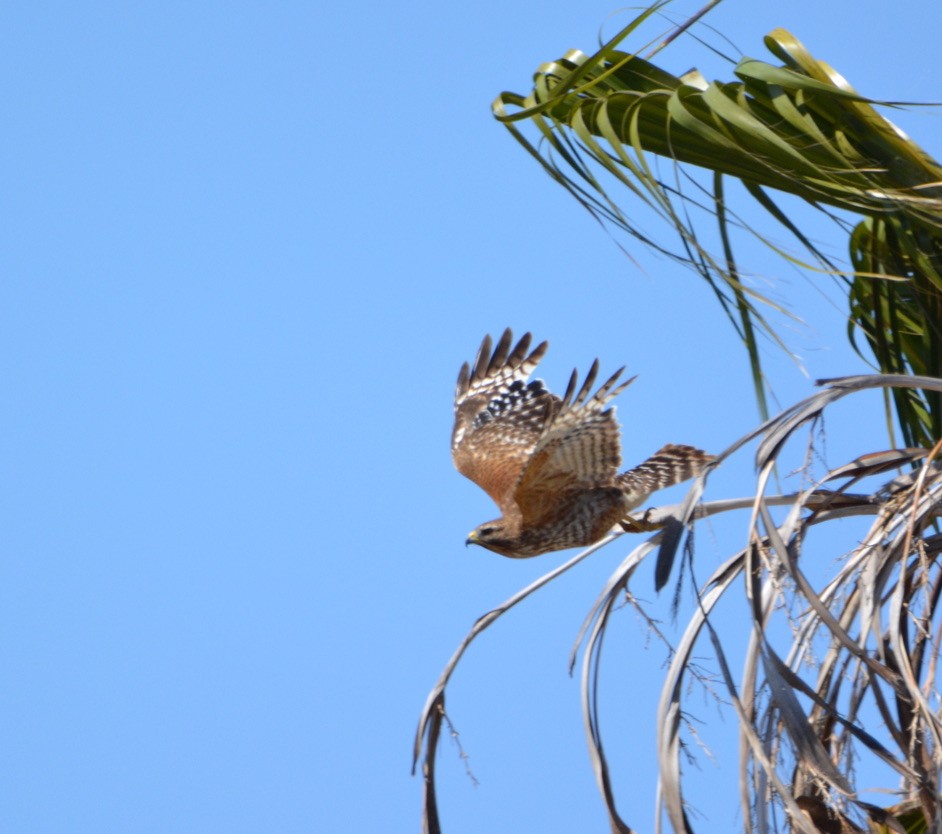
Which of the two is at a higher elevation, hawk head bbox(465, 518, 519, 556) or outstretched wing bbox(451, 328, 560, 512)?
outstretched wing bbox(451, 328, 560, 512)

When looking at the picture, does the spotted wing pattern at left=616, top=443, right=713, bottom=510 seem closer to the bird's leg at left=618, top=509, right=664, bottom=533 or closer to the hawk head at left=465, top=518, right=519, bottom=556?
the bird's leg at left=618, top=509, right=664, bottom=533

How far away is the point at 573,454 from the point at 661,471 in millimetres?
618

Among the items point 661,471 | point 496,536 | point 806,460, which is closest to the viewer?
point 806,460

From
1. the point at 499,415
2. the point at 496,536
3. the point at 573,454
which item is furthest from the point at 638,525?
the point at 499,415

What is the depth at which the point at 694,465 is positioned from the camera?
6555mm

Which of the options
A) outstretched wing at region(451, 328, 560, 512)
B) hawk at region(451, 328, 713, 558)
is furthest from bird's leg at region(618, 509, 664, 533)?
outstretched wing at region(451, 328, 560, 512)

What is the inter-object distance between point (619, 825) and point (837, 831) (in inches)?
26.3

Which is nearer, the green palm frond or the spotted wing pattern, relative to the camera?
the green palm frond

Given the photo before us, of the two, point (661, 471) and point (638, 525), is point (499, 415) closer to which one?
point (661, 471)

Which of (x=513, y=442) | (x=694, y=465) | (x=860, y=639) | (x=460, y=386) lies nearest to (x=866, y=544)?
(x=860, y=639)

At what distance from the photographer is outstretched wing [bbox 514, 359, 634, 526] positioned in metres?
5.68

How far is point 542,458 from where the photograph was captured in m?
6.14

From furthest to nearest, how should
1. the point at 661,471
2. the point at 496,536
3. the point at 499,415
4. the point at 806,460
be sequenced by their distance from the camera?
the point at 499,415 < the point at 496,536 < the point at 661,471 < the point at 806,460

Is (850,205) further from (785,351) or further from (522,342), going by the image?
(522,342)
